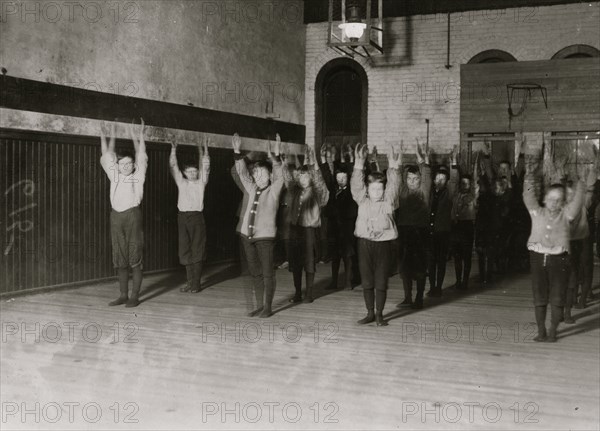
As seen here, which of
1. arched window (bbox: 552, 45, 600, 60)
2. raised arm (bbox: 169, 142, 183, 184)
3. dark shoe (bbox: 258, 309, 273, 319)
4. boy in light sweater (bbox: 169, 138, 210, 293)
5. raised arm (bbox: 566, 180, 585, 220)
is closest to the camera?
raised arm (bbox: 566, 180, 585, 220)

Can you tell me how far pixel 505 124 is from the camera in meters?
13.2

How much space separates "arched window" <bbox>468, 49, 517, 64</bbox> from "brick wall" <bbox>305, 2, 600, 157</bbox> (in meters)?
0.08

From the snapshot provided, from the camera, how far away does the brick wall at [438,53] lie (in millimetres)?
12898

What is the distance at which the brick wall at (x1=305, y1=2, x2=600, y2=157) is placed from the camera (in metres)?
12.9

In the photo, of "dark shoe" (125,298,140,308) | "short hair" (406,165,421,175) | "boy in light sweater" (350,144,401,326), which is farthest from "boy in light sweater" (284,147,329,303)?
"dark shoe" (125,298,140,308)

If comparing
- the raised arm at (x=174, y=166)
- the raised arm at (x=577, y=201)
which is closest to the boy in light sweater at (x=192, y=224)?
the raised arm at (x=174, y=166)

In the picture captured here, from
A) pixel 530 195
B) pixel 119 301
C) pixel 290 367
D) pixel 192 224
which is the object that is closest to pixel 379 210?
pixel 530 195

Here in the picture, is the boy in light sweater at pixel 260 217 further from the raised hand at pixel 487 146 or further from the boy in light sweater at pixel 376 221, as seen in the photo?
the raised hand at pixel 487 146

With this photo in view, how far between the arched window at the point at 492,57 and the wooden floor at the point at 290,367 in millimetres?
6425

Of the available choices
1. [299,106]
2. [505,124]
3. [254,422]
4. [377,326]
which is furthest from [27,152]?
[505,124]

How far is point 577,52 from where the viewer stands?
1273 cm

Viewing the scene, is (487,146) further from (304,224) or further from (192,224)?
(192,224)

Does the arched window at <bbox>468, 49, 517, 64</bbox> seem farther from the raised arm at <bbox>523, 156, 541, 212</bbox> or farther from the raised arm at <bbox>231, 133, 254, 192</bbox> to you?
the raised arm at <bbox>231, 133, 254, 192</bbox>

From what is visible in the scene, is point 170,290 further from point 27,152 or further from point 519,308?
point 519,308
